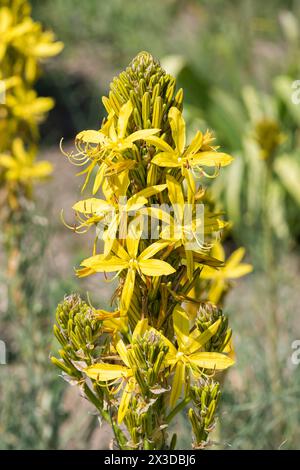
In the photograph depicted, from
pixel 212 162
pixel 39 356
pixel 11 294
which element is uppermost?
pixel 212 162

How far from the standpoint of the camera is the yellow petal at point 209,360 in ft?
3.75

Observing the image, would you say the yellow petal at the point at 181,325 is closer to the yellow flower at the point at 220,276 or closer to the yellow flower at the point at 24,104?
the yellow flower at the point at 220,276

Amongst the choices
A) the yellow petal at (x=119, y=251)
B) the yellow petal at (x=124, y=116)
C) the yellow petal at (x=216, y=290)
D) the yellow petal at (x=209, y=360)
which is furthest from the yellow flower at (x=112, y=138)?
the yellow petal at (x=216, y=290)

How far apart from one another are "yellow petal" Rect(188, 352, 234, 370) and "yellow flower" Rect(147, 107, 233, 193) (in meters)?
0.29

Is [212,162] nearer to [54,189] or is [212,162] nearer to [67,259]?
[67,259]

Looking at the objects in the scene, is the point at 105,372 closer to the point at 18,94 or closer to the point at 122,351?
the point at 122,351

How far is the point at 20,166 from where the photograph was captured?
2270mm

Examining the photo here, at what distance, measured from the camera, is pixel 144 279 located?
3.67ft

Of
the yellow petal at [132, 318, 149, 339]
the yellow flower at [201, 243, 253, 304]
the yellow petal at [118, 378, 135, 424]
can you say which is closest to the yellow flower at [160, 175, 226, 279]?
the yellow petal at [132, 318, 149, 339]

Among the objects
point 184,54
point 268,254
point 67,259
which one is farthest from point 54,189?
point 268,254

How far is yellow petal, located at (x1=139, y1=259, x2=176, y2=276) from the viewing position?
Result: 1076mm

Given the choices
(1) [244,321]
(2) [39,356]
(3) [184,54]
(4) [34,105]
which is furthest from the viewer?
(3) [184,54]

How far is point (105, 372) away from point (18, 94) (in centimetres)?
134

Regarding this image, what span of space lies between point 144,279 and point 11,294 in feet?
4.41
